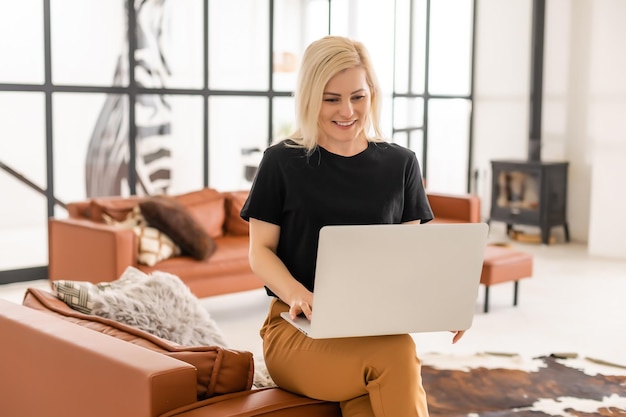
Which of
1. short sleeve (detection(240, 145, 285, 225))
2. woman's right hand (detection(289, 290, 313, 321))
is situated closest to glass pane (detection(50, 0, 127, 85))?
short sleeve (detection(240, 145, 285, 225))

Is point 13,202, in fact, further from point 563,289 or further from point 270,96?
point 563,289

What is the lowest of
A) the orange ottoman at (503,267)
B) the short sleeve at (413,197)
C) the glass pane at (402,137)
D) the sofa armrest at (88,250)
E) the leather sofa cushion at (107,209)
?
the orange ottoman at (503,267)

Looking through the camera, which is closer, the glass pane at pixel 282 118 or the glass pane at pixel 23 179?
the glass pane at pixel 23 179

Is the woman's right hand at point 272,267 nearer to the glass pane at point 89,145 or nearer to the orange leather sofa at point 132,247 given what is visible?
the orange leather sofa at point 132,247

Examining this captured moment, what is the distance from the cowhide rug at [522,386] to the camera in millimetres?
3672

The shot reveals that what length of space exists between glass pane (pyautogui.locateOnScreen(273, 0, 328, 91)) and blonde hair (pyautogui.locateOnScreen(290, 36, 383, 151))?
18.0 ft

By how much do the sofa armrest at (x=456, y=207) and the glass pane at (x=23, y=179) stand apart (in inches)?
119

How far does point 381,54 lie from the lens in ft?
28.6

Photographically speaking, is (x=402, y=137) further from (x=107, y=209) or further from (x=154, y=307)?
(x=154, y=307)

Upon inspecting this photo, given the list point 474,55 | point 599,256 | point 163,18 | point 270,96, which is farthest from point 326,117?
point 474,55

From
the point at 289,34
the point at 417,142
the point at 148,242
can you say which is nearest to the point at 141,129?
the point at 289,34

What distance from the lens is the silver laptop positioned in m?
1.96

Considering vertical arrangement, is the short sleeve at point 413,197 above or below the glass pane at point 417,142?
above

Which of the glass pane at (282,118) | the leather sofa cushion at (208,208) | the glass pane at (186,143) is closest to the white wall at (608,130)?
the glass pane at (282,118)
